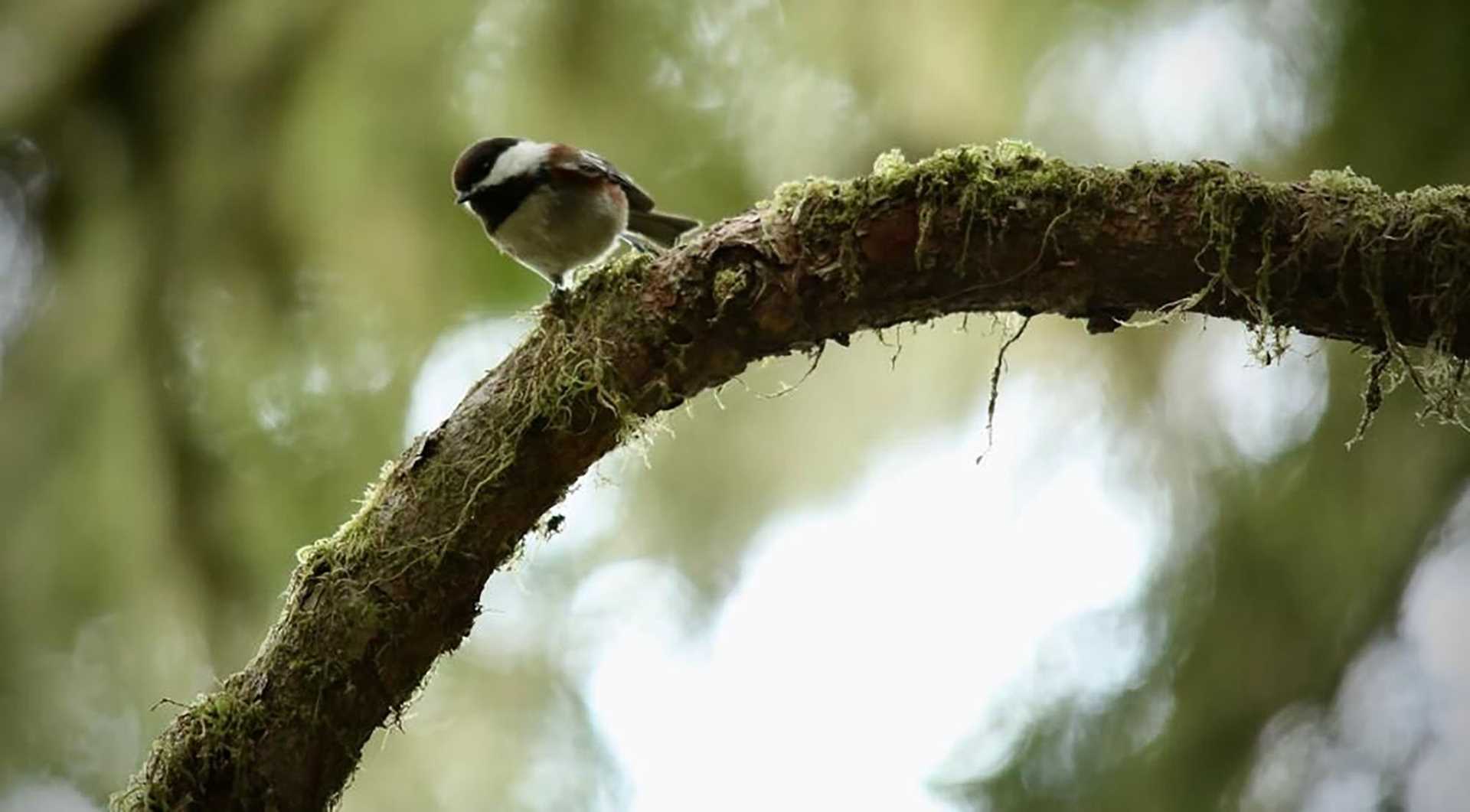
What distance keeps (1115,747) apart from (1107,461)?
60 centimetres

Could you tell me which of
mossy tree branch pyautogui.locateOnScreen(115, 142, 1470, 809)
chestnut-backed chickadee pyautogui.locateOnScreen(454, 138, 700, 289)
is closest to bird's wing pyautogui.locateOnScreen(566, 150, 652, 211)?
chestnut-backed chickadee pyautogui.locateOnScreen(454, 138, 700, 289)

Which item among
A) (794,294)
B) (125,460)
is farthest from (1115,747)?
(125,460)

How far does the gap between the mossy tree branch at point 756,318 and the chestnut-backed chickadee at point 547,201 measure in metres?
0.42

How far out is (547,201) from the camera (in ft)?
6.15

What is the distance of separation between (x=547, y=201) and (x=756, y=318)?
0.55 meters

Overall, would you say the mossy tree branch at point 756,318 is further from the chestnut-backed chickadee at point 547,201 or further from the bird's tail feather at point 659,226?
the bird's tail feather at point 659,226

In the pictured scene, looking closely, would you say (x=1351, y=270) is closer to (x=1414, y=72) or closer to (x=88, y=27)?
(x=1414, y=72)

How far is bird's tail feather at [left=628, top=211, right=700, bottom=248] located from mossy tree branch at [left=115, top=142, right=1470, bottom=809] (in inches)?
24.2

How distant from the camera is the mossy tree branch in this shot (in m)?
1.40

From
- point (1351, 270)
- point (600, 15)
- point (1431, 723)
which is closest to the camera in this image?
point (1351, 270)

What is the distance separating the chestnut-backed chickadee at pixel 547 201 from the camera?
1.88m

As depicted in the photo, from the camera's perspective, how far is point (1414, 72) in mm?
2201

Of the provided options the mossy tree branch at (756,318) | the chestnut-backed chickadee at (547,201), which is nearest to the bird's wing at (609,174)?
the chestnut-backed chickadee at (547,201)

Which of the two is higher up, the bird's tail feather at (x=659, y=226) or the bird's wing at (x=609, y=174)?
the bird's tail feather at (x=659, y=226)
